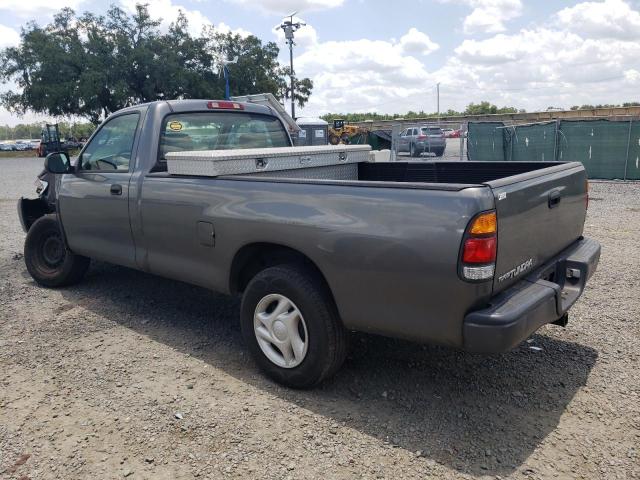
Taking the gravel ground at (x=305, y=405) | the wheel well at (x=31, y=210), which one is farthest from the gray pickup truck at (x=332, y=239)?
the wheel well at (x=31, y=210)

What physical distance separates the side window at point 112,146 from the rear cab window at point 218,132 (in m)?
0.32

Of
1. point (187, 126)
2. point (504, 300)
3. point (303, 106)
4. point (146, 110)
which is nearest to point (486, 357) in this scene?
point (504, 300)

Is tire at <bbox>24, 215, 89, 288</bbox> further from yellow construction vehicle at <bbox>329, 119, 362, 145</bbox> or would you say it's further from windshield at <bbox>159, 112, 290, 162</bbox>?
yellow construction vehicle at <bbox>329, 119, 362, 145</bbox>

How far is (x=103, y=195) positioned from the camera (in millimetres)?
4586

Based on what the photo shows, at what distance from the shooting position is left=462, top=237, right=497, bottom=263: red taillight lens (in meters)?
2.55

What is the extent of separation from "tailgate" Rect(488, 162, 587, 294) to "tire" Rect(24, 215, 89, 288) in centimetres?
437

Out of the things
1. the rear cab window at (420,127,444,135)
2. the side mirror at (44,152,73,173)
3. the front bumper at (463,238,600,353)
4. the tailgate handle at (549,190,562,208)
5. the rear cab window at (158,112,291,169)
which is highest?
the rear cab window at (158,112,291,169)

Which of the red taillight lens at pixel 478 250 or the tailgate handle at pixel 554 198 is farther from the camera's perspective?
the tailgate handle at pixel 554 198

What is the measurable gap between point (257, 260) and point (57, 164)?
2.45 metres

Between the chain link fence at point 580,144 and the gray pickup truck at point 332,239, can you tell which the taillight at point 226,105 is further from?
the chain link fence at point 580,144

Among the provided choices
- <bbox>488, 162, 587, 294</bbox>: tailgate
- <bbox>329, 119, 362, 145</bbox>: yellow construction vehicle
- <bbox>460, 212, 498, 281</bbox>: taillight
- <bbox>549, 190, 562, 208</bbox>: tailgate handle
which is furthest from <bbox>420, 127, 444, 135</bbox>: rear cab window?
<bbox>460, 212, 498, 281</bbox>: taillight

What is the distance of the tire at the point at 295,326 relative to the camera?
3.14 metres

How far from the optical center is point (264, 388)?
3.46 meters

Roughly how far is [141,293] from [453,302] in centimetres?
377
